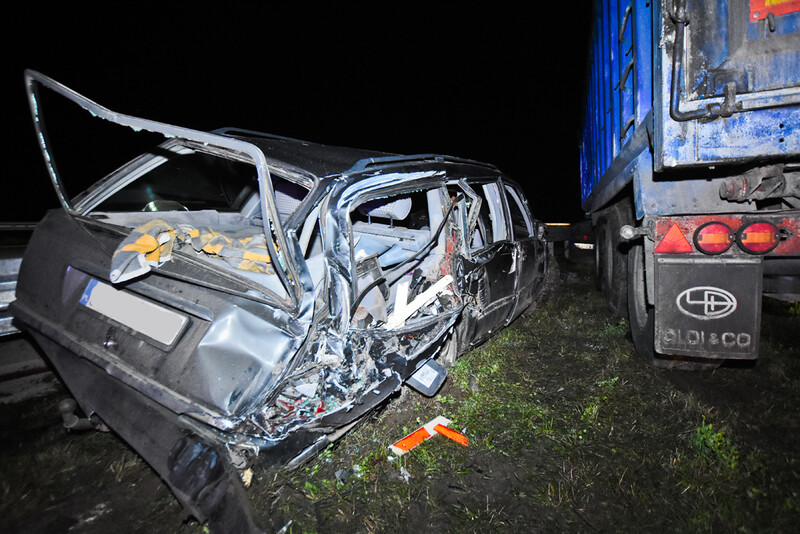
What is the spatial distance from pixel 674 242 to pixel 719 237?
0.22 metres

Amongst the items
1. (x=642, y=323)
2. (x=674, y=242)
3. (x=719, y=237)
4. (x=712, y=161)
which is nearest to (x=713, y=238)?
(x=719, y=237)

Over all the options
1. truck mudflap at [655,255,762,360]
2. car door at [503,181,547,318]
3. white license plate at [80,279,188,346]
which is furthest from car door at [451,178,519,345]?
white license plate at [80,279,188,346]

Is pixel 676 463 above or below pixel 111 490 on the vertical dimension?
below

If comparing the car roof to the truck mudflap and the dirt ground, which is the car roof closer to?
the dirt ground

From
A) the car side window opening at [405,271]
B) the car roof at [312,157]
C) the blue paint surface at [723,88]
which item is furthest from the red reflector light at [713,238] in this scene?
the car roof at [312,157]

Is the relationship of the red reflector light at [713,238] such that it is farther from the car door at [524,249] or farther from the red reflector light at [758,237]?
the car door at [524,249]

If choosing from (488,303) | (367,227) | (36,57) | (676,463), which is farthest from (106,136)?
(676,463)

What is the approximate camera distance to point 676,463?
7.52 ft

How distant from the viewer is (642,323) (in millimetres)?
3453

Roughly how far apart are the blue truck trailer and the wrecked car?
1.20 m

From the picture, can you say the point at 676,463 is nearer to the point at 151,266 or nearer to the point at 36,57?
the point at 151,266

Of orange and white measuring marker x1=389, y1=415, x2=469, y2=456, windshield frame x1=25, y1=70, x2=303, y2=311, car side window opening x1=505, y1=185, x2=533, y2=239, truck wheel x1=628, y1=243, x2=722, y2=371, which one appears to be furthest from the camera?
car side window opening x1=505, y1=185, x2=533, y2=239

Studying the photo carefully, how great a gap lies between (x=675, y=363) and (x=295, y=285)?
318 centimetres

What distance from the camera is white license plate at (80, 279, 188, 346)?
1.83 m
